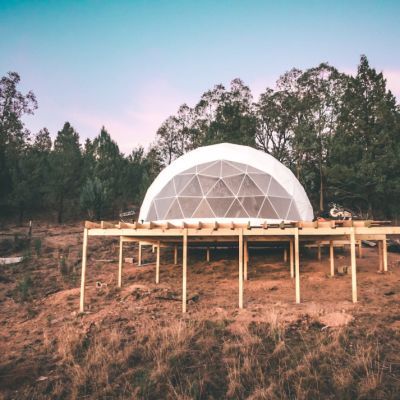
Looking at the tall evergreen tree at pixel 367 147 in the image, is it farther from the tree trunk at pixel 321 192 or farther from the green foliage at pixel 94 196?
the green foliage at pixel 94 196

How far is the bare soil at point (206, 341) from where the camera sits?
215 inches

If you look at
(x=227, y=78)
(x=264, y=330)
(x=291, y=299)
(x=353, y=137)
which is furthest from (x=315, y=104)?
(x=264, y=330)

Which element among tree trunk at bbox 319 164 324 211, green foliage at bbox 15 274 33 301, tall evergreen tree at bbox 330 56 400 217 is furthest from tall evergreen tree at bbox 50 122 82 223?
tall evergreen tree at bbox 330 56 400 217

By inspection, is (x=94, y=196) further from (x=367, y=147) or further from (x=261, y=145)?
(x=367, y=147)

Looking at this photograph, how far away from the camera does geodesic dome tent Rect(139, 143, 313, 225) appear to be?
1368 centimetres

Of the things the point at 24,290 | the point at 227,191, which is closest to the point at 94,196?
the point at 24,290

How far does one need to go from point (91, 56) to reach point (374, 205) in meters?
22.9

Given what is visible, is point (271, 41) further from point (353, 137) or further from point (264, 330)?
point (353, 137)

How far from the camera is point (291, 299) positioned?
10.4 m

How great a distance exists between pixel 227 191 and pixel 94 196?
1492 centimetres

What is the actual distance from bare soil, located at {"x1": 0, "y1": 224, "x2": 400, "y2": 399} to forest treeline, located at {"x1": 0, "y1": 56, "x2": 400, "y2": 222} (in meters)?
12.9

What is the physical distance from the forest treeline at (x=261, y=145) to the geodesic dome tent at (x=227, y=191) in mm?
10760

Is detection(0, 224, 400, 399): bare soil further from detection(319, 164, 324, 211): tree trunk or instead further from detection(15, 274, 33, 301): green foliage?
detection(319, 164, 324, 211): tree trunk

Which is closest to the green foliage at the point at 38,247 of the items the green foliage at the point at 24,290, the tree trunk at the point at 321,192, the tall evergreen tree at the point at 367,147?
the green foliage at the point at 24,290
